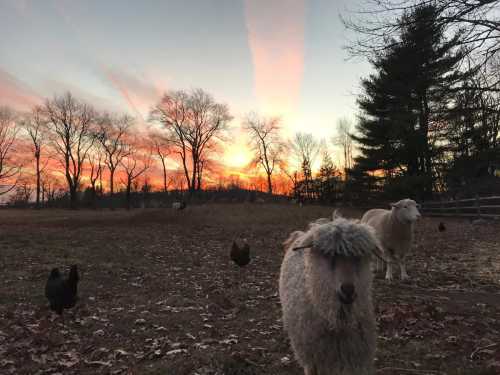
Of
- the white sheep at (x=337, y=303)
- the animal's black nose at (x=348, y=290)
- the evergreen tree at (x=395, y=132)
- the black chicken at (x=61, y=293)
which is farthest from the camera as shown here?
the evergreen tree at (x=395, y=132)

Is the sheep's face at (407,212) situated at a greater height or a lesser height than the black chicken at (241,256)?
greater

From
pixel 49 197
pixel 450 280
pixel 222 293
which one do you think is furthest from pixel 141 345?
pixel 49 197

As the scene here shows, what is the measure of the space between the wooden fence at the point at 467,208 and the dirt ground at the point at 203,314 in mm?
7102

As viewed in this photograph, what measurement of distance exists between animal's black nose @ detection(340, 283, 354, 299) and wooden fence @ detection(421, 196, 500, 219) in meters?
20.6

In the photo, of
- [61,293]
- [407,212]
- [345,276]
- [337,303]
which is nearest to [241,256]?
[407,212]

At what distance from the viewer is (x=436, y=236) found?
55.3ft

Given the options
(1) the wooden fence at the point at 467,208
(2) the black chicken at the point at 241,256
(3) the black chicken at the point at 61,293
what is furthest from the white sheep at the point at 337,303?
(1) the wooden fence at the point at 467,208

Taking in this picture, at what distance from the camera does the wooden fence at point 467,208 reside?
20469 millimetres

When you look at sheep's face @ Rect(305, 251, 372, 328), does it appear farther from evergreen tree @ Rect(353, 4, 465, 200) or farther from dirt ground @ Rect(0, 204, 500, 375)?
evergreen tree @ Rect(353, 4, 465, 200)

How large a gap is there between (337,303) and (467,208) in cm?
2383

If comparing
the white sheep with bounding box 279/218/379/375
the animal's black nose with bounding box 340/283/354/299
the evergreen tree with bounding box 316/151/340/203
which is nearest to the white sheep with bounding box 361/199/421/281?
the white sheep with bounding box 279/218/379/375

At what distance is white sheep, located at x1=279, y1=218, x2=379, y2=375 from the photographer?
3.37 metres

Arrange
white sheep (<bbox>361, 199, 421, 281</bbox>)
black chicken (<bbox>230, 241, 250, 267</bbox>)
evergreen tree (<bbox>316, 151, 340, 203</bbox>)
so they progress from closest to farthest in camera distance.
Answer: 1. white sheep (<bbox>361, 199, 421, 281</bbox>)
2. black chicken (<bbox>230, 241, 250, 267</bbox>)
3. evergreen tree (<bbox>316, 151, 340, 203</bbox>)

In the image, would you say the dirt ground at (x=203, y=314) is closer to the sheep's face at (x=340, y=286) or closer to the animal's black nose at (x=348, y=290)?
the sheep's face at (x=340, y=286)
